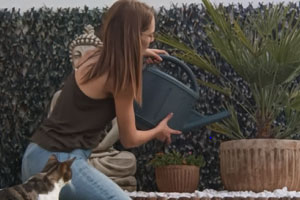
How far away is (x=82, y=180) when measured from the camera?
2.14 m

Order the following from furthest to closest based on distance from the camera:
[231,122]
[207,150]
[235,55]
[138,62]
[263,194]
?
[207,150] → [231,122] → [235,55] → [263,194] → [138,62]

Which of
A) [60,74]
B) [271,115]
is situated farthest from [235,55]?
[60,74]

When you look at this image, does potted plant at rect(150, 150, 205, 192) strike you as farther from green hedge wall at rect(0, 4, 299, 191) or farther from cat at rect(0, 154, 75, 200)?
cat at rect(0, 154, 75, 200)

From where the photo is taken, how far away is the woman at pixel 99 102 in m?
2.15

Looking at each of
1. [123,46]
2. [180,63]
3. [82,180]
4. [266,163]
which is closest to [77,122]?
[82,180]

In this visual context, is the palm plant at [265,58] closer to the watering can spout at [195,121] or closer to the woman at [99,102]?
the watering can spout at [195,121]

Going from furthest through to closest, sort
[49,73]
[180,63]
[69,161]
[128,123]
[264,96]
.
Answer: [49,73]
[264,96]
[180,63]
[128,123]
[69,161]

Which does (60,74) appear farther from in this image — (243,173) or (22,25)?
(243,173)

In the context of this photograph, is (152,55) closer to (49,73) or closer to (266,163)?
(266,163)

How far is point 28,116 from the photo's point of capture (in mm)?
5465

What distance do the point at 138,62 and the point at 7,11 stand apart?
3.65 meters

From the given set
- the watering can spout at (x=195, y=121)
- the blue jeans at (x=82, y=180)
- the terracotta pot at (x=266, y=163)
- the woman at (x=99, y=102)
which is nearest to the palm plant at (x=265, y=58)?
Answer: the terracotta pot at (x=266, y=163)

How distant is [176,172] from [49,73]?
1481 mm

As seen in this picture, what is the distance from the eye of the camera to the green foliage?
16.2 ft
